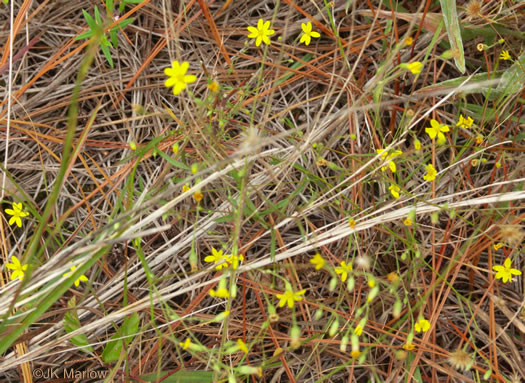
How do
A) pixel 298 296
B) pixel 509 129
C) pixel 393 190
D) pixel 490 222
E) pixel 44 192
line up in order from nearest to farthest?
pixel 298 296 < pixel 393 190 < pixel 490 222 < pixel 509 129 < pixel 44 192

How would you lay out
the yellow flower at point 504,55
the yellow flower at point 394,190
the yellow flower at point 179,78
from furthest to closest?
the yellow flower at point 504,55
the yellow flower at point 394,190
the yellow flower at point 179,78

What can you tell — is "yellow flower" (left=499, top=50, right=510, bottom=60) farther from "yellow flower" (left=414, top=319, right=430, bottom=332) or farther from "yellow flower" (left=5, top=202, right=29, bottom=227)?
"yellow flower" (left=5, top=202, right=29, bottom=227)

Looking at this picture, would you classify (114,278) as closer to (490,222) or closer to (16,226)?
(16,226)

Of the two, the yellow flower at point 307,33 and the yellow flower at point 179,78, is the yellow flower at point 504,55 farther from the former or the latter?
the yellow flower at point 179,78

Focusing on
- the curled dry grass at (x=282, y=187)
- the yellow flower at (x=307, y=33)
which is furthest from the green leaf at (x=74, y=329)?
the yellow flower at (x=307, y=33)

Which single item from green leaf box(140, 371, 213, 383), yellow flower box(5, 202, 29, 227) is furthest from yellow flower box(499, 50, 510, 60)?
yellow flower box(5, 202, 29, 227)

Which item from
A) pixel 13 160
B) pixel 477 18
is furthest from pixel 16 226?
pixel 477 18
